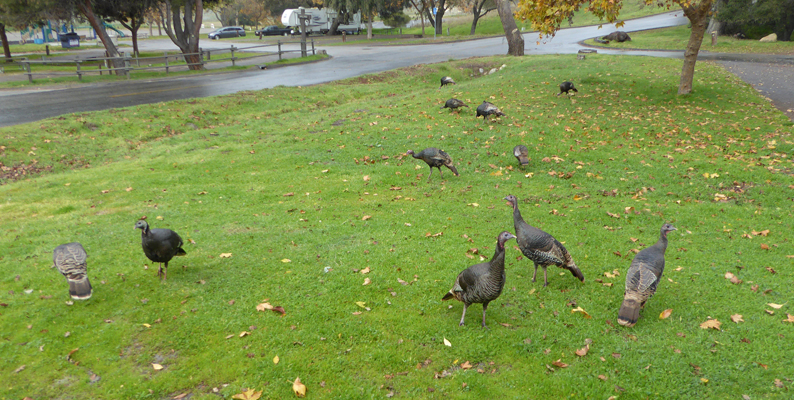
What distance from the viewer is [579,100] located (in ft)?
68.7

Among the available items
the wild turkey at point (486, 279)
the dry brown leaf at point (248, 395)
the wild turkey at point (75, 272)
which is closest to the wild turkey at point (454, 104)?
the wild turkey at point (486, 279)

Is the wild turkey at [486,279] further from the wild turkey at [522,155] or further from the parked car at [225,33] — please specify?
the parked car at [225,33]

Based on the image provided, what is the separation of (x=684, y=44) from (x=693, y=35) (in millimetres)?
25218

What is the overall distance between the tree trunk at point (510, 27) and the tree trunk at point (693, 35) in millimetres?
15250

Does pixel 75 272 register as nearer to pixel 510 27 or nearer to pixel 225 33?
pixel 510 27

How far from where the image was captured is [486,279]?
5.93m

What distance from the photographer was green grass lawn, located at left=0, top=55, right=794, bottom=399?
5.63 meters

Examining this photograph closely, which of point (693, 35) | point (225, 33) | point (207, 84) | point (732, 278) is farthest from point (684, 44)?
point (225, 33)

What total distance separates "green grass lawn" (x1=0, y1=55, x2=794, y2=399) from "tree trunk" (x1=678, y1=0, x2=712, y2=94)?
173 cm

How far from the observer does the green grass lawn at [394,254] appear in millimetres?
5633

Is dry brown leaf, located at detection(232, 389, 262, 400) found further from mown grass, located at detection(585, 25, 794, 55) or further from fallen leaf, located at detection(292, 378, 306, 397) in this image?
mown grass, located at detection(585, 25, 794, 55)

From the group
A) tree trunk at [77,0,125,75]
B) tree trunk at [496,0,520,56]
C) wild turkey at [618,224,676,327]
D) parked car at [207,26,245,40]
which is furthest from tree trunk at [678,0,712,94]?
parked car at [207,26,245,40]

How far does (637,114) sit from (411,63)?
69.2ft

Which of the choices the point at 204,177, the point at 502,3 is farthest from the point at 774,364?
the point at 502,3
